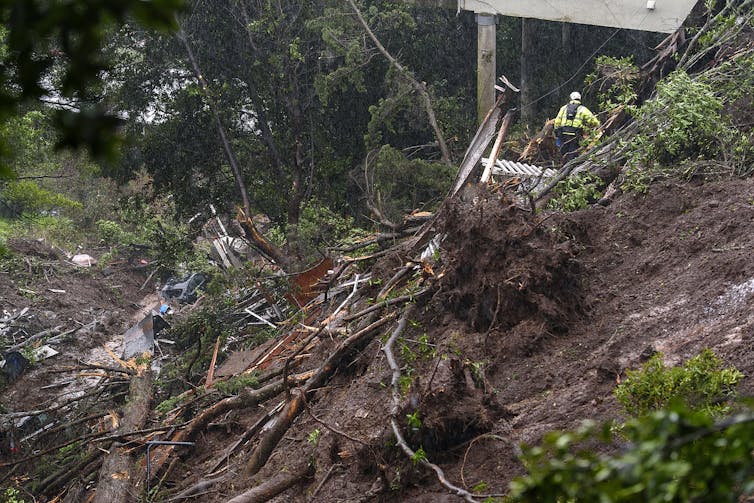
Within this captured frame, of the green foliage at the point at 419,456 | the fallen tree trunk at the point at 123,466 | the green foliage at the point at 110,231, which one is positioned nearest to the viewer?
the green foliage at the point at 419,456

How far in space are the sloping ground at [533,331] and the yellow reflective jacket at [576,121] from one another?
3.55 metres

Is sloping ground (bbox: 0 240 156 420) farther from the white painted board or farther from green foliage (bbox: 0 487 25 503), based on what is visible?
the white painted board

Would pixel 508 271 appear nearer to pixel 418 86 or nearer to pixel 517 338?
pixel 517 338

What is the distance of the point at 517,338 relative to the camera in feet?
21.2

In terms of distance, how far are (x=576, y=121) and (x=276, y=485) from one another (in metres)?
7.62

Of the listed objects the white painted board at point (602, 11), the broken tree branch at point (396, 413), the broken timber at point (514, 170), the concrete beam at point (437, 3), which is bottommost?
the broken tree branch at point (396, 413)

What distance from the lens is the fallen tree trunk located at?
7.46 m

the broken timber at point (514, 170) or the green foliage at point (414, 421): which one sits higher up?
the broken timber at point (514, 170)

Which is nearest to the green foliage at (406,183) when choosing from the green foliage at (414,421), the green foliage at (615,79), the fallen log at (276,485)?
the green foliage at (615,79)

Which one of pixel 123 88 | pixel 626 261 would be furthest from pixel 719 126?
pixel 123 88

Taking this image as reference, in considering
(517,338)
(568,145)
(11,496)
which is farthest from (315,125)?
(517,338)

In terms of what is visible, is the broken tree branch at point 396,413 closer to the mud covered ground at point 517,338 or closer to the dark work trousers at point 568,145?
the mud covered ground at point 517,338

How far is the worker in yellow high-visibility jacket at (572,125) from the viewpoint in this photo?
11.4 meters

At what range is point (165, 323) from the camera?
43.4 feet
